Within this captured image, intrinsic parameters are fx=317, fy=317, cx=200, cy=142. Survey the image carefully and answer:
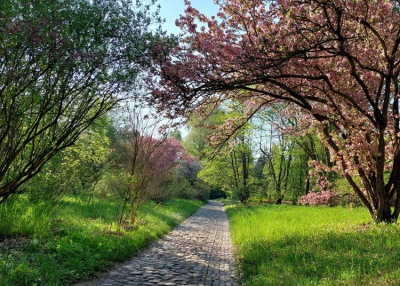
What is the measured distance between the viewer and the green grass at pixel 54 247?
4.84 meters

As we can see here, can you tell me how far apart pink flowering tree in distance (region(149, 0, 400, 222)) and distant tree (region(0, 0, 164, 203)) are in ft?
2.81

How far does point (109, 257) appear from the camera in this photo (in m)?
6.76

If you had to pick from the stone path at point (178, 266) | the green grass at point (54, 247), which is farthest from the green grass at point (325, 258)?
the green grass at point (54, 247)

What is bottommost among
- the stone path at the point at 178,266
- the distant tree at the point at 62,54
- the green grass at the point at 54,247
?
the stone path at the point at 178,266

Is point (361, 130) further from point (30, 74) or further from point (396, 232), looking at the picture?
point (30, 74)

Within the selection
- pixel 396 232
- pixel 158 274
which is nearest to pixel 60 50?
pixel 158 274

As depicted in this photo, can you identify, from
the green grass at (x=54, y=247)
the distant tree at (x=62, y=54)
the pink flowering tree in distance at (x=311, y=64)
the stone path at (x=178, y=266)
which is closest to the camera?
the distant tree at (x=62, y=54)

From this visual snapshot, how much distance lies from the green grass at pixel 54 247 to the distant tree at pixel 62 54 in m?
1.21

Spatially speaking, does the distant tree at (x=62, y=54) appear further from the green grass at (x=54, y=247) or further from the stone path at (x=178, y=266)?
the stone path at (x=178, y=266)

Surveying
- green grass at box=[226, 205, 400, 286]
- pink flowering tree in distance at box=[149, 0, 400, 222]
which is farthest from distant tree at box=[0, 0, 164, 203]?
green grass at box=[226, 205, 400, 286]

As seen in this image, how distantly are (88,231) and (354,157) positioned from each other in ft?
24.3

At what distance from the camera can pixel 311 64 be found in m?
7.63

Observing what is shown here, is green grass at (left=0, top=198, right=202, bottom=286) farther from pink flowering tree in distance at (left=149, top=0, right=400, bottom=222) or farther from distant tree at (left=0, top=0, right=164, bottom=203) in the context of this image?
pink flowering tree in distance at (left=149, top=0, right=400, bottom=222)

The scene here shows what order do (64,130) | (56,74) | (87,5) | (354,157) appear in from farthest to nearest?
(354,157) → (64,130) → (56,74) → (87,5)
